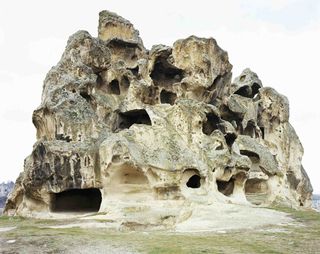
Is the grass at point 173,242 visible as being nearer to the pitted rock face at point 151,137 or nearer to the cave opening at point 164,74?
the pitted rock face at point 151,137

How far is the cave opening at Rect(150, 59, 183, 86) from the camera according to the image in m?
45.7

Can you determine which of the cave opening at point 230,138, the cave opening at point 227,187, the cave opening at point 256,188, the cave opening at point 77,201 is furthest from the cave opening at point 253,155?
the cave opening at point 77,201

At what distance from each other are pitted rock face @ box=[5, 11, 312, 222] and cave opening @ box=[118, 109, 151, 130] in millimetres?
114

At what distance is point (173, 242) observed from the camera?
57.4 ft

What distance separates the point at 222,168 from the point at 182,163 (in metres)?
4.45

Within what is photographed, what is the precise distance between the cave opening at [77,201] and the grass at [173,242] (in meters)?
13.4

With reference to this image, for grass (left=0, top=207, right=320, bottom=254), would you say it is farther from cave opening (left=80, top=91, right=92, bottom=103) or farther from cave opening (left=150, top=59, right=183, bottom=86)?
cave opening (left=150, top=59, right=183, bottom=86)

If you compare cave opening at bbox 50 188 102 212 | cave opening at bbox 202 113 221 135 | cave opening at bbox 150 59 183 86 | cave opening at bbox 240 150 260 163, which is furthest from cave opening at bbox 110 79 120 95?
cave opening at bbox 240 150 260 163

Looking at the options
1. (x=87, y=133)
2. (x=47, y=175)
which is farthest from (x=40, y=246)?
(x=87, y=133)

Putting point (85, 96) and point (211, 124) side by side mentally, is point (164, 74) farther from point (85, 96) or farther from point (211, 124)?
point (85, 96)

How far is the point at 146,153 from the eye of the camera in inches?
1258

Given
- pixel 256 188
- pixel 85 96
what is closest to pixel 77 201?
pixel 85 96

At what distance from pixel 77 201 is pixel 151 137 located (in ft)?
30.2

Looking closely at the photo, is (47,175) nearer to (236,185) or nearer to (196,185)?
(196,185)
